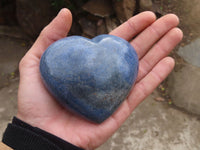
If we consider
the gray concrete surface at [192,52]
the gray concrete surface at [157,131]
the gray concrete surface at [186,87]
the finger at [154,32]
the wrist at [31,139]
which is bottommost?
the gray concrete surface at [157,131]

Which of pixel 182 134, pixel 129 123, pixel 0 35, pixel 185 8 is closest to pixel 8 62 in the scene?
pixel 0 35

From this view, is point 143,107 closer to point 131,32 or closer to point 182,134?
point 182,134

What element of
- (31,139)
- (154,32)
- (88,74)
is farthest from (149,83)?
(31,139)

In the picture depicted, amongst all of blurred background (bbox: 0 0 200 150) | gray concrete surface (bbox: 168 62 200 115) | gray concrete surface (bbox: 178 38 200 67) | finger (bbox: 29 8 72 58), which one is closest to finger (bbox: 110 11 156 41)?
finger (bbox: 29 8 72 58)

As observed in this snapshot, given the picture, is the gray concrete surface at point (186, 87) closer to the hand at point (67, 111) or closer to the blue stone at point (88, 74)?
the hand at point (67, 111)

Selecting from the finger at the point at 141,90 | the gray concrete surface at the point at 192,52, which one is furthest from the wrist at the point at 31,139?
the gray concrete surface at the point at 192,52

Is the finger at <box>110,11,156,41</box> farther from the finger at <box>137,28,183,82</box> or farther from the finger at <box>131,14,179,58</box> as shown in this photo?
the finger at <box>137,28,183,82</box>

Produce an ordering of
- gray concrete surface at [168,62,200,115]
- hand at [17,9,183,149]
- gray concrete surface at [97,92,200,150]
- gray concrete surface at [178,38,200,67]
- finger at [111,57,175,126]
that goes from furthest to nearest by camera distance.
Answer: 1. gray concrete surface at [178,38,200,67]
2. gray concrete surface at [168,62,200,115]
3. gray concrete surface at [97,92,200,150]
4. finger at [111,57,175,126]
5. hand at [17,9,183,149]
